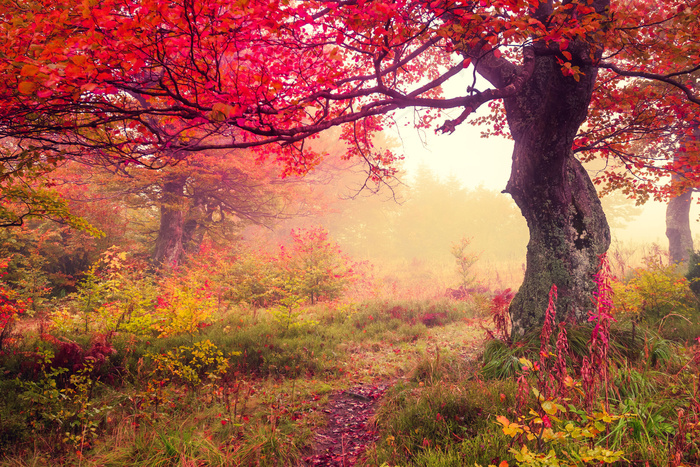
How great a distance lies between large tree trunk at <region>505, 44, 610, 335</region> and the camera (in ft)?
16.0

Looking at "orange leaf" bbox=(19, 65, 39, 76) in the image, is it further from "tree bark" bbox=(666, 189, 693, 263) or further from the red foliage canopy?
"tree bark" bbox=(666, 189, 693, 263)

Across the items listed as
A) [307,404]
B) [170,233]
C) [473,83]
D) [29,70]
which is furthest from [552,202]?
[170,233]

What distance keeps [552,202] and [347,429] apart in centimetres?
447

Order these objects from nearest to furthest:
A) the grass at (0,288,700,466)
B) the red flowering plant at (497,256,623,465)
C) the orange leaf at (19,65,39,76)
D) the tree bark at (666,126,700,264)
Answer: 1. the red flowering plant at (497,256,623,465)
2. the orange leaf at (19,65,39,76)
3. the grass at (0,288,700,466)
4. the tree bark at (666,126,700,264)

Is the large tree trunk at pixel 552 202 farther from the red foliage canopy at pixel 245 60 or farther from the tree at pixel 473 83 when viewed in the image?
the red foliage canopy at pixel 245 60

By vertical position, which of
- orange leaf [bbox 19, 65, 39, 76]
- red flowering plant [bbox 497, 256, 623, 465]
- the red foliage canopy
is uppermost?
the red foliage canopy

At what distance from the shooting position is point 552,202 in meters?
5.24

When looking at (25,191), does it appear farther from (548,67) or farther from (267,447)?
(548,67)

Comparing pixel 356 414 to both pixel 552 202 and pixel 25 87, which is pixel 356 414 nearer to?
pixel 552 202

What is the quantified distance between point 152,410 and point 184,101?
10.9 ft

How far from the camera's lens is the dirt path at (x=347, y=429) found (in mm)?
3270

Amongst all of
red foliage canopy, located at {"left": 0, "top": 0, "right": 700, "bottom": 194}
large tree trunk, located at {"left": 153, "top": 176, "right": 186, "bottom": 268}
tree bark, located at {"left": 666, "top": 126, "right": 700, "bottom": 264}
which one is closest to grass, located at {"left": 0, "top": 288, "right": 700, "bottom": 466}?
red foliage canopy, located at {"left": 0, "top": 0, "right": 700, "bottom": 194}

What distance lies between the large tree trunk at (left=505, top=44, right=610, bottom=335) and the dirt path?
267 cm

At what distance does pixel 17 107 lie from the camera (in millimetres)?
3000
